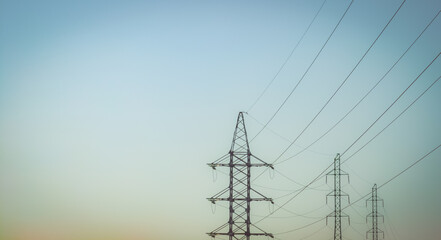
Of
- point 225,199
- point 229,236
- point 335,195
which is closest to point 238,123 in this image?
point 225,199

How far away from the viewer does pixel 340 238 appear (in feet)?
167

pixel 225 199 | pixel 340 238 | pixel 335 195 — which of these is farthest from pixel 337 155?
pixel 225 199

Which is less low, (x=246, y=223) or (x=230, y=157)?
(x=230, y=157)

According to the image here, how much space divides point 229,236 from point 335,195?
17.2 m

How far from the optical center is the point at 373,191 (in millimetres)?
64938

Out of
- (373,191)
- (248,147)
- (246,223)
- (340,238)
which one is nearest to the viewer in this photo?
(246,223)

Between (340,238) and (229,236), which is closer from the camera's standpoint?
(229,236)

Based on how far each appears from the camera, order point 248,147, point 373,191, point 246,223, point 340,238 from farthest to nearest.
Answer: point 373,191 → point 340,238 → point 248,147 → point 246,223

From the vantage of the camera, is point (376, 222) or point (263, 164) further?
point (376, 222)

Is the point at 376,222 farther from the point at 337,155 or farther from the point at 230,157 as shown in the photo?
the point at 230,157

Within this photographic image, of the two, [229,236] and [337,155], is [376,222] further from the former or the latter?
[229,236]

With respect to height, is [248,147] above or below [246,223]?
above

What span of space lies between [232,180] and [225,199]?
1352 mm

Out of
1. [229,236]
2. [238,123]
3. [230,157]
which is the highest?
[238,123]
